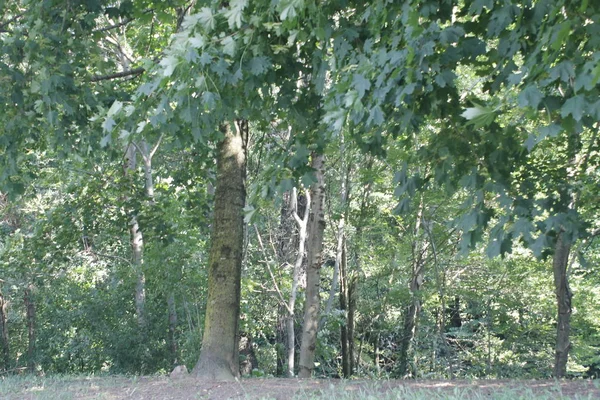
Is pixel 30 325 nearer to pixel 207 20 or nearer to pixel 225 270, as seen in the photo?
pixel 225 270

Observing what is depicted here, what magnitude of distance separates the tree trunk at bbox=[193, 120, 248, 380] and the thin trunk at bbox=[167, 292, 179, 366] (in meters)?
6.48

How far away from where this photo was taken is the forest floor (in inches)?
210

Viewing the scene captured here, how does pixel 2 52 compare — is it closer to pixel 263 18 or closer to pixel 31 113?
pixel 31 113

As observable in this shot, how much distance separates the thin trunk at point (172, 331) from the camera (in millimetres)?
13789

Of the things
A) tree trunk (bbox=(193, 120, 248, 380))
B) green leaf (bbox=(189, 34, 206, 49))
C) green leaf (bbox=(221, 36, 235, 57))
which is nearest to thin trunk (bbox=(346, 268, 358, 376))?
tree trunk (bbox=(193, 120, 248, 380))

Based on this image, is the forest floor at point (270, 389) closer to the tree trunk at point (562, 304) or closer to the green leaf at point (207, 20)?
the tree trunk at point (562, 304)

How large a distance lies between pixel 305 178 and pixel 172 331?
32.6ft

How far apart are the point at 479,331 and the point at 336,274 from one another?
5066 millimetres

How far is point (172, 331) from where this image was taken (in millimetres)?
14109

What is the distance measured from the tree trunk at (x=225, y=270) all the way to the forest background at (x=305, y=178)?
2cm

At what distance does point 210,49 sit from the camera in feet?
15.1

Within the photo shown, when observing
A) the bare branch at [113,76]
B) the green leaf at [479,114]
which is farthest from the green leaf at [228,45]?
the bare branch at [113,76]

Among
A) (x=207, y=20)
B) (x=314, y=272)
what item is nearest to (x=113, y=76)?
(x=207, y=20)

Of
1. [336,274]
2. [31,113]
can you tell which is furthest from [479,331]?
[31,113]
